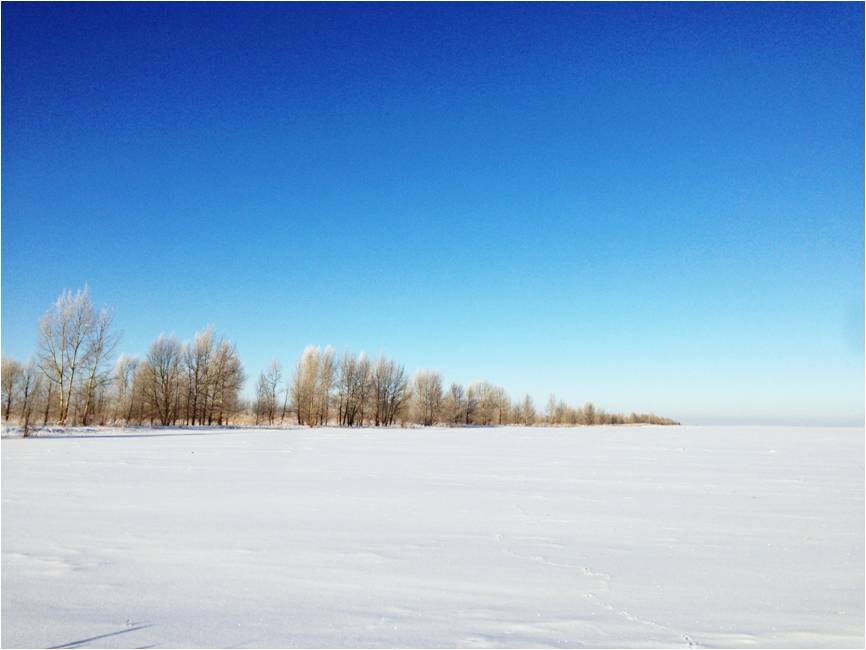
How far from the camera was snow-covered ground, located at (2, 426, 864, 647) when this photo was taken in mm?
3188

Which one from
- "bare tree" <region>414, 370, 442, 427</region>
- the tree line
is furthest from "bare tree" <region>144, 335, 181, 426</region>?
"bare tree" <region>414, 370, 442, 427</region>

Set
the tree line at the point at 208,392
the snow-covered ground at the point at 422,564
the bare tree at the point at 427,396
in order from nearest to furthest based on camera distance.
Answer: the snow-covered ground at the point at 422,564 → the tree line at the point at 208,392 → the bare tree at the point at 427,396

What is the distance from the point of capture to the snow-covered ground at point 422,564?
3.19m

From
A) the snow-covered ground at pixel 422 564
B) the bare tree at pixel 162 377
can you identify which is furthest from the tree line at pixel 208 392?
the snow-covered ground at pixel 422 564

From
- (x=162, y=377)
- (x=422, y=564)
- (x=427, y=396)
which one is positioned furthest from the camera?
(x=427, y=396)

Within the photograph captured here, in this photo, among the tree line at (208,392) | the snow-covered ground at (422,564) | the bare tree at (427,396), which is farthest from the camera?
the bare tree at (427,396)

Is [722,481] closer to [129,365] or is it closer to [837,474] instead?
[837,474]

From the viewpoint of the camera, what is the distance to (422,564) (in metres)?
4.43

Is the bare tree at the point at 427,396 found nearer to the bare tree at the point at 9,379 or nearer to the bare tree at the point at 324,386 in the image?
the bare tree at the point at 324,386

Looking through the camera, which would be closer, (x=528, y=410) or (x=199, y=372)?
(x=199, y=372)

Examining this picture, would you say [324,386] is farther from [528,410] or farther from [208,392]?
[528,410]

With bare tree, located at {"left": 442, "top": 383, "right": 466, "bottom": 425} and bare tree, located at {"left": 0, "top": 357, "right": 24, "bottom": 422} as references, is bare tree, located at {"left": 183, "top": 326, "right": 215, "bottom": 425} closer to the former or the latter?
bare tree, located at {"left": 0, "top": 357, "right": 24, "bottom": 422}

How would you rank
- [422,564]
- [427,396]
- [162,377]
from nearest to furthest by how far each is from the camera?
1. [422,564]
2. [162,377]
3. [427,396]

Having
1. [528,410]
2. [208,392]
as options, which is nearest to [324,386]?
[208,392]
